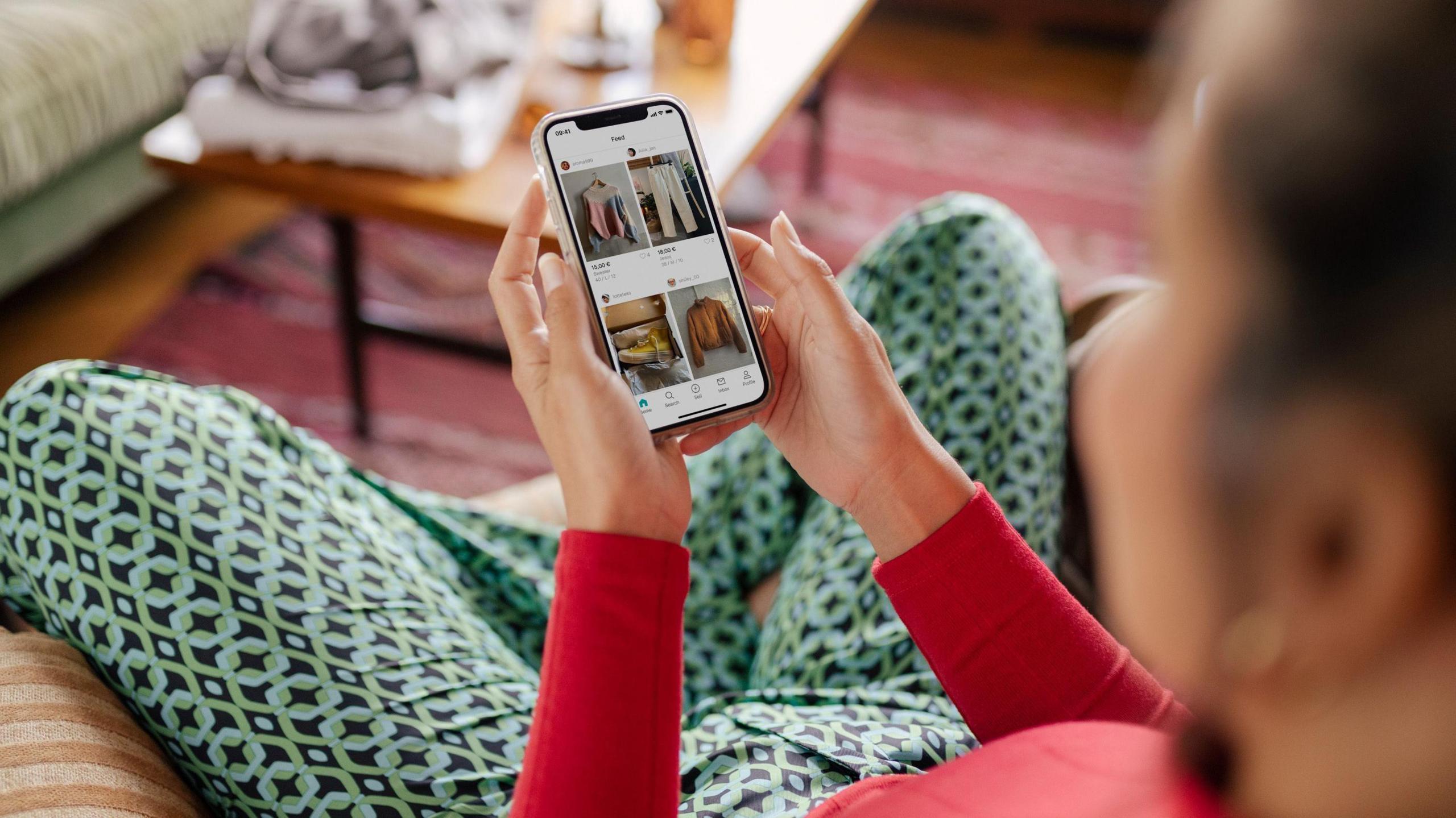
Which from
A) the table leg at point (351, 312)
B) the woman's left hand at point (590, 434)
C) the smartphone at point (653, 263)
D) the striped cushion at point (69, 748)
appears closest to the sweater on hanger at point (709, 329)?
the smartphone at point (653, 263)

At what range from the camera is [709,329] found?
759 mm

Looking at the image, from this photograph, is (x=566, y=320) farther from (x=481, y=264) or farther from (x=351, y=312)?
(x=481, y=264)

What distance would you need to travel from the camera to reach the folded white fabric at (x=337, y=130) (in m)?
1.37

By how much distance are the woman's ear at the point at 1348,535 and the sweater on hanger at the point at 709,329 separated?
0.46 m

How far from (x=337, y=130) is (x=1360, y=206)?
51.6 inches

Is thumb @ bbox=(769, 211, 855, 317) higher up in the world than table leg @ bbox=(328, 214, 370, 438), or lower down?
higher up

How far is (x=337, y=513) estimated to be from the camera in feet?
2.53

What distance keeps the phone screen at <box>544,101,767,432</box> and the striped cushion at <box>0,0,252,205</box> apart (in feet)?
4.25

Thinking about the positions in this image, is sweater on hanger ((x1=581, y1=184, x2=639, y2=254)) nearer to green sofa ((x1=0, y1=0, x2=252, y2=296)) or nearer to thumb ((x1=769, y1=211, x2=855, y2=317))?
thumb ((x1=769, y1=211, x2=855, y2=317))

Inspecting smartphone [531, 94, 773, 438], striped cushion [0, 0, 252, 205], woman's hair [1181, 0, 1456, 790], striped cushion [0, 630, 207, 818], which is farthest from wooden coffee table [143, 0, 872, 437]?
woman's hair [1181, 0, 1456, 790]

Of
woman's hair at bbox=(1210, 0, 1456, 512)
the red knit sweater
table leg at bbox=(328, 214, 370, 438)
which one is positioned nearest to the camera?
woman's hair at bbox=(1210, 0, 1456, 512)

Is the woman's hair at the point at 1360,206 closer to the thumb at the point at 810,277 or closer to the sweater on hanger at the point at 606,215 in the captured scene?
the thumb at the point at 810,277

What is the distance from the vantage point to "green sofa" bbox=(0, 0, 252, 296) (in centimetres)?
165

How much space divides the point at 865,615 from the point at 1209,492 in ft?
1.70
